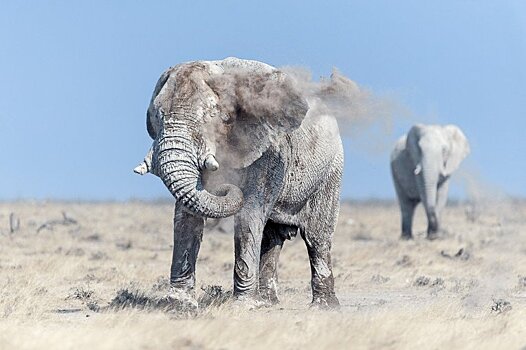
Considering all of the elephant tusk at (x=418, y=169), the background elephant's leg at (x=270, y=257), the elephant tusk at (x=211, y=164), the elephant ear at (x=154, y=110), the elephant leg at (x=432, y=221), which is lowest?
the elephant leg at (x=432, y=221)

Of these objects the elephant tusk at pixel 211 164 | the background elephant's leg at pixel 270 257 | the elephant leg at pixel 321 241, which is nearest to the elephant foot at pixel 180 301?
the elephant tusk at pixel 211 164

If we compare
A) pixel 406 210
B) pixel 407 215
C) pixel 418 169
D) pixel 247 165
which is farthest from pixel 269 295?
pixel 406 210

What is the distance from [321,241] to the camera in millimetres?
16062

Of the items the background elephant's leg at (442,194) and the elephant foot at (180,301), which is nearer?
the elephant foot at (180,301)

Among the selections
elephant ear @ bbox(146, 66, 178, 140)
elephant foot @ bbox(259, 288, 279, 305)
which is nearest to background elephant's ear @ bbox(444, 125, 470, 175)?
elephant foot @ bbox(259, 288, 279, 305)

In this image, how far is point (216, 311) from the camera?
13.8 meters

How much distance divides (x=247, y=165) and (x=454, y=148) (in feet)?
80.5

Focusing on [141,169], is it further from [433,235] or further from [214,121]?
[433,235]

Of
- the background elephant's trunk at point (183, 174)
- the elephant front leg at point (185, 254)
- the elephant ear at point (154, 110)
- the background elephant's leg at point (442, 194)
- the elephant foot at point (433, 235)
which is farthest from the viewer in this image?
the background elephant's leg at point (442, 194)

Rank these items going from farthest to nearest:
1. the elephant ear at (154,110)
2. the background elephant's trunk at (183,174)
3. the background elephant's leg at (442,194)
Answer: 1. the background elephant's leg at (442,194)
2. the elephant ear at (154,110)
3. the background elephant's trunk at (183,174)

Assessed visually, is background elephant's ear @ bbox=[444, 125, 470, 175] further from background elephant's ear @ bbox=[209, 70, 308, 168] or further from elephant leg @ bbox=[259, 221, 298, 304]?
background elephant's ear @ bbox=[209, 70, 308, 168]

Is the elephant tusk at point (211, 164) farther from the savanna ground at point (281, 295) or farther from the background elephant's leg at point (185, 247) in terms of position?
the savanna ground at point (281, 295)

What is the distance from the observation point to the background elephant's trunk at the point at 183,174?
13.2 metres

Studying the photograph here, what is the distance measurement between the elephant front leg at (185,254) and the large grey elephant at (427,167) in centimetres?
2152
